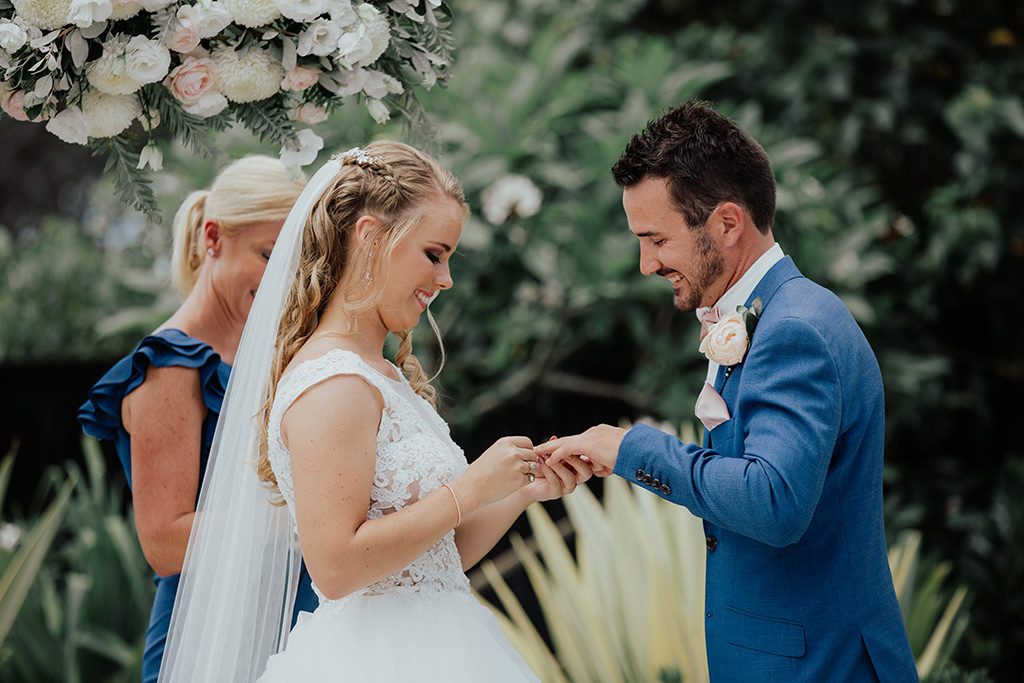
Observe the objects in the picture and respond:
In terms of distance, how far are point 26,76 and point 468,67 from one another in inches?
173

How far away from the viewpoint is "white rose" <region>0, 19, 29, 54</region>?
229 cm

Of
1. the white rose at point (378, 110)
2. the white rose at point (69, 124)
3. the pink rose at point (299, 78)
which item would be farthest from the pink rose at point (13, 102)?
the white rose at point (378, 110)

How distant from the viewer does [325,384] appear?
2.38m

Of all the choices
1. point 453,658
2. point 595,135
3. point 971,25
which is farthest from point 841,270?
point 453,658

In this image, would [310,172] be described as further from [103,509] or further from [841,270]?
[841,270]

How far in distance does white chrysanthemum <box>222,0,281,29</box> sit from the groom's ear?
1103 millimetres

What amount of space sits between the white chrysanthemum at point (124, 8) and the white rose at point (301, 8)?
0.99 ft

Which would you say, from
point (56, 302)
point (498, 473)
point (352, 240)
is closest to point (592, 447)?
point (498, 473)

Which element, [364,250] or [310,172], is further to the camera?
[310,172]

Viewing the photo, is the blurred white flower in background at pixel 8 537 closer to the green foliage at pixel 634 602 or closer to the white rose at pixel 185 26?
the green foliage at pixel 634 602

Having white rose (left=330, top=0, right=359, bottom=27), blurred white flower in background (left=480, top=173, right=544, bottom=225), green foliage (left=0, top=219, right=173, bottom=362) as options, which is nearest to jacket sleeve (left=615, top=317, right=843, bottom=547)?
white rose (left=330, top=0, right=359, bottom=27)

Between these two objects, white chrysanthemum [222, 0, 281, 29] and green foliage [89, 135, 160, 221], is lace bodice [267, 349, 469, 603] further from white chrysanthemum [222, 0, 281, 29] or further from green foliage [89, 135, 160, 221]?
white chrysanthemum [222, 0, 281, 29]

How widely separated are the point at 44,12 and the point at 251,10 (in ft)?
1.43

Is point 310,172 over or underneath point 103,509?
over
